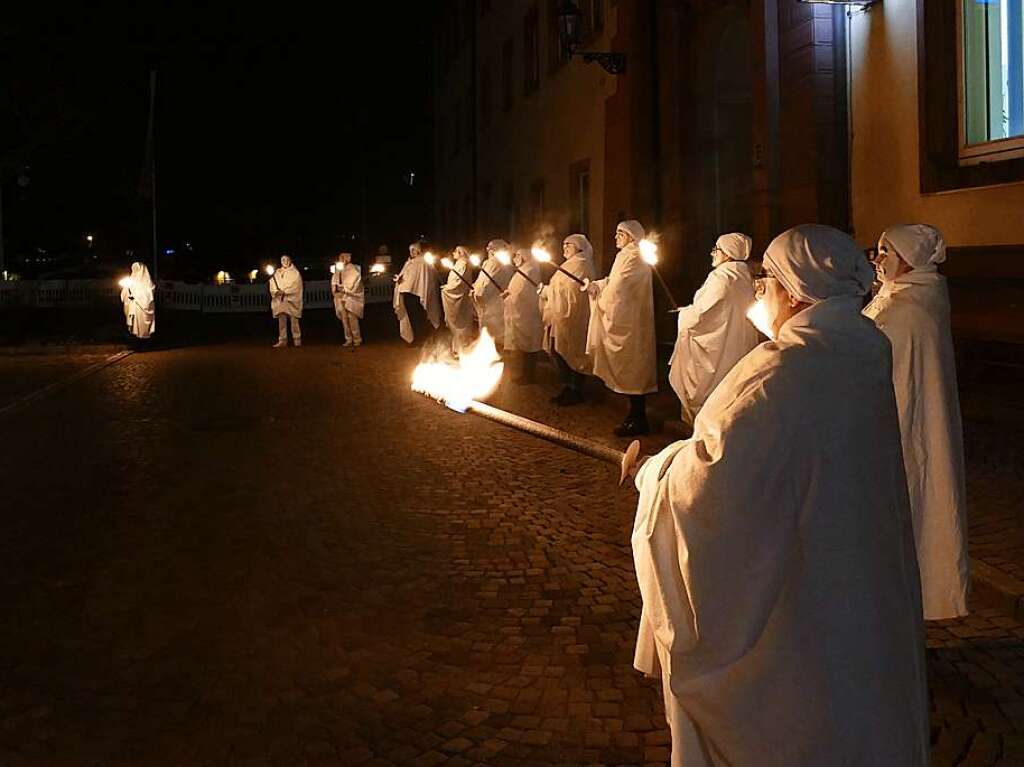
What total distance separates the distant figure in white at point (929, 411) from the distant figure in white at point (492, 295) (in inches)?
444

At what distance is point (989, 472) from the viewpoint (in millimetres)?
8414

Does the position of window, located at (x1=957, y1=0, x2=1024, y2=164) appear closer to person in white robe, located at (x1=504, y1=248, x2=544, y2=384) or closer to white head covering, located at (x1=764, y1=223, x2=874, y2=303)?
person in white robe, located at (x1=504, y1=248, x2=544, y2=384)

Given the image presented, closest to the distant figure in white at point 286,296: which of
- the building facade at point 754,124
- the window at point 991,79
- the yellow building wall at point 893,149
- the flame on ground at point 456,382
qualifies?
the building facade at point 754,124

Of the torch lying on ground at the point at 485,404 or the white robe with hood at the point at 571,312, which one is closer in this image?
the torch lying on ground at the point at 485,404

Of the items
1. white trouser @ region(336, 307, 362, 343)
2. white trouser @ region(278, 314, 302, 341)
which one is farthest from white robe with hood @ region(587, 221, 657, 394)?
white trouser @ region(278, 314, 302, 341)

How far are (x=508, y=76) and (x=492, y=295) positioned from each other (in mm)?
14409

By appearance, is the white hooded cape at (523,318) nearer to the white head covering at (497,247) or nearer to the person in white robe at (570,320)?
the white head covering at (497,247)

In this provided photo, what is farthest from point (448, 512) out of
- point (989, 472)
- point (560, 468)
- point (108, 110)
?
point (108, 110)

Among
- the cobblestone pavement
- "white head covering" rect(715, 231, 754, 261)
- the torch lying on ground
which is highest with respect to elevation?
"white head covering" rect(715, 231, 754, 261)

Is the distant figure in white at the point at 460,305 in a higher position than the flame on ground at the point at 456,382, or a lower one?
higher

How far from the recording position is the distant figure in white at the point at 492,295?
16.4 meters

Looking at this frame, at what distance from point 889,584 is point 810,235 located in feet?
3.09

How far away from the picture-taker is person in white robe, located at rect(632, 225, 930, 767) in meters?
2.72

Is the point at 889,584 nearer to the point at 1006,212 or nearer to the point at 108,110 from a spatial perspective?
the point at 1006,212
